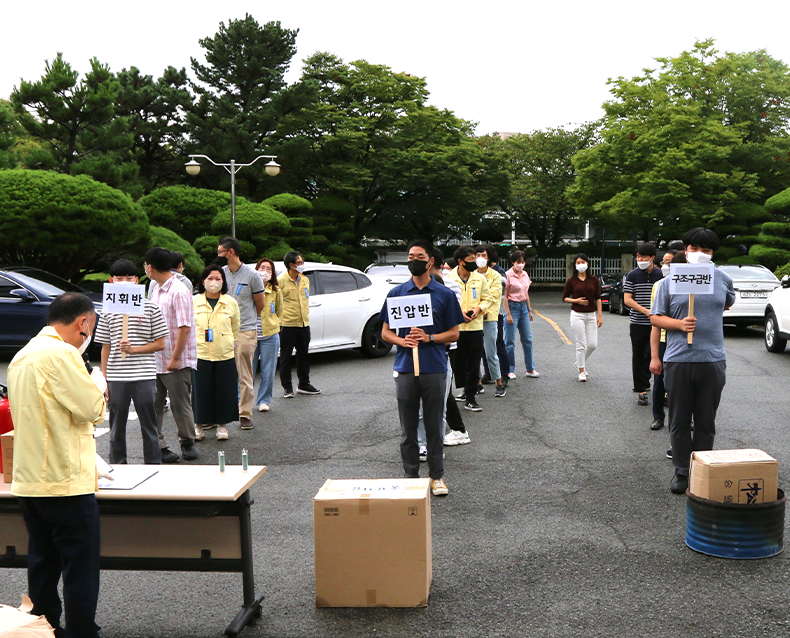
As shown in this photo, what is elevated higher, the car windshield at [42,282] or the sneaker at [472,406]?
the car windshield at [42,282]

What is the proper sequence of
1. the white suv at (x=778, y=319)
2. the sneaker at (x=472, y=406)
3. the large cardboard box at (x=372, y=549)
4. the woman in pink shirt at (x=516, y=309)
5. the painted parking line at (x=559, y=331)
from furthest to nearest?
the painted parking line at (x=559, y=331)
the white suv at (x=778, y=319)
the woman in pink shirt at (x=516, y=309)
the sneaker at (x=472, y=406)
the large cardboard box at (x=372, y=549)

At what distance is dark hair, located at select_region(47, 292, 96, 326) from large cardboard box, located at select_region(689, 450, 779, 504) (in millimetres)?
3605

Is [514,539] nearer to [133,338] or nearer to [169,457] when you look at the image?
[133,338]

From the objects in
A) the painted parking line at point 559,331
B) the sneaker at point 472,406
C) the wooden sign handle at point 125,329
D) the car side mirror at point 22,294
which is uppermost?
the wooden sign handle at point 125,329

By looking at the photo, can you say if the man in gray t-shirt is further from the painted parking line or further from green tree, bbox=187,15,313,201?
green tree, bbox=187,15,313,201

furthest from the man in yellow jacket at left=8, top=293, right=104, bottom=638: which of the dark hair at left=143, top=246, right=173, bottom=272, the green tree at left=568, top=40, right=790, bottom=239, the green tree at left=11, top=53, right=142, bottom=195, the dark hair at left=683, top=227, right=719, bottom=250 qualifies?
the green tree at left=568, top=40, right=790, bottom=239

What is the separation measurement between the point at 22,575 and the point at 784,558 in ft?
14.8

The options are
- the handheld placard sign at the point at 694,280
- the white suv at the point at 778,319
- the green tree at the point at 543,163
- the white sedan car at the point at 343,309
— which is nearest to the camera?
the handheld placard sign at the point at 694,280

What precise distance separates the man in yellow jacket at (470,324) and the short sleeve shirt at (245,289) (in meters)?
2.31

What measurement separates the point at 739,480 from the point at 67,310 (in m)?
3.87

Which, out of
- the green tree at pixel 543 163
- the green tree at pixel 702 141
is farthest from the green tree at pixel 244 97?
the green tree at pixel 702 141

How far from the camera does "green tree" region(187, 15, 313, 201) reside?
127 ft

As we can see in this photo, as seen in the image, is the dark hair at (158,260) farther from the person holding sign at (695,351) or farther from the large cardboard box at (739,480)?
the large cardboard box at (739,480)

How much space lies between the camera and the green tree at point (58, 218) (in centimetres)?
1831
